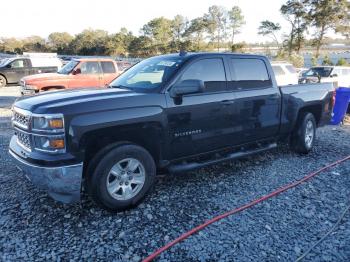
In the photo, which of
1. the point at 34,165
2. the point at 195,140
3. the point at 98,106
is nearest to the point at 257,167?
the point at 195,140

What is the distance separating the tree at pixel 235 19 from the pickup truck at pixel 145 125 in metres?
54.5

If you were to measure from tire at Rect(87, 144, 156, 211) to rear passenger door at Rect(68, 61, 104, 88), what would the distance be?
838 cm

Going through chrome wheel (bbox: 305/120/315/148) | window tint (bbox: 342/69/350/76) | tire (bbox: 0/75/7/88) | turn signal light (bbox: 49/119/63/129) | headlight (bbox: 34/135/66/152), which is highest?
turn signal light (bbox: 49/119/63/129)

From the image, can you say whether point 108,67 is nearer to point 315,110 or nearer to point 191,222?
point 315,110

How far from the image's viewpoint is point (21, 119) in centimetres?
366

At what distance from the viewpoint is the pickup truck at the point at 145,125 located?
334cm

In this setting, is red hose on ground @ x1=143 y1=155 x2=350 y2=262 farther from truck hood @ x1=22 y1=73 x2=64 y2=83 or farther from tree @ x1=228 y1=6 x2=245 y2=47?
tree @ x1=228 y1=6 x2=245 y2=47

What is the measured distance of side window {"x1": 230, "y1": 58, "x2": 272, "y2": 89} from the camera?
4855 millimetres

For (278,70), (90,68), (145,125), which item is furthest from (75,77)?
(145,125)

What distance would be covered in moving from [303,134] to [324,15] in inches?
1610

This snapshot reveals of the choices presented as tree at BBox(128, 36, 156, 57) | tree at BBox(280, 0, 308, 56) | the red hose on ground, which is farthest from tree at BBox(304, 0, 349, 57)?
the red hose on ground

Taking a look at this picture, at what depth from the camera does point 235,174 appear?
511 cm

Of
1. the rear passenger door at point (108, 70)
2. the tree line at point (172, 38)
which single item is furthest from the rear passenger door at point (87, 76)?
the tree line at point (172, 38)

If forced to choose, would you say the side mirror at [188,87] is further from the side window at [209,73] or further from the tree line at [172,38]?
the tree line at [172,38]
